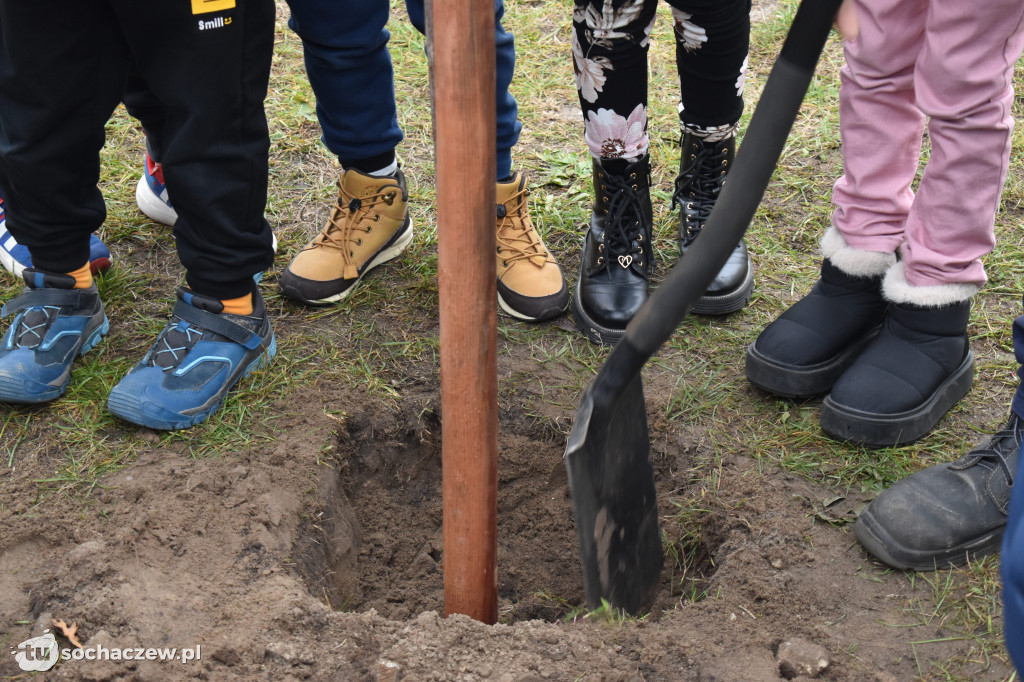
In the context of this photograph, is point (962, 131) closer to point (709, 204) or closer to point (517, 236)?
point (709, 204)

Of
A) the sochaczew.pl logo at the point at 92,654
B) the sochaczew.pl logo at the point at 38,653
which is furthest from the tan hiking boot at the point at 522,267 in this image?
the sochaczew.pl logo at the point at 38,653

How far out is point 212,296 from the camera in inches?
87.3

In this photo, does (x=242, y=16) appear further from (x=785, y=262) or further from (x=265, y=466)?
(x=785, y=262)

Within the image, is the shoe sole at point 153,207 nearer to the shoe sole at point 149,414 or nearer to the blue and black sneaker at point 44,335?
the blue and black sneaker at point 44,335

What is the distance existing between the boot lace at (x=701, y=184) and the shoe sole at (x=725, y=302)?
0.69 feet

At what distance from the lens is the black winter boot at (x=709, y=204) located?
2.40 m

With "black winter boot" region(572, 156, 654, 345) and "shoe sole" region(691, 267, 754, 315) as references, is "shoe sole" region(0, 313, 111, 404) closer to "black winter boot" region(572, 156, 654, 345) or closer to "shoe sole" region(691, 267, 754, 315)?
"black winter boot" region(572, 156, 654, 345)

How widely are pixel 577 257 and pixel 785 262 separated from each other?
0.64 metres

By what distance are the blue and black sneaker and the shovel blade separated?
145 centimetres

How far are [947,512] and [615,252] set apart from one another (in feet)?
3.55

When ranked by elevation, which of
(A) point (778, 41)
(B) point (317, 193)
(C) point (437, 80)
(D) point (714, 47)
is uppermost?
(C) point (437, 80)

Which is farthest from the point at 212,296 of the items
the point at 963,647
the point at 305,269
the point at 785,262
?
the point at 963,647

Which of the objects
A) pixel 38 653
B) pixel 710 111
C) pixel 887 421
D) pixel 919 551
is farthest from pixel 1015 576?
pixel 710 111

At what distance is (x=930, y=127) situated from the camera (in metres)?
1.88
